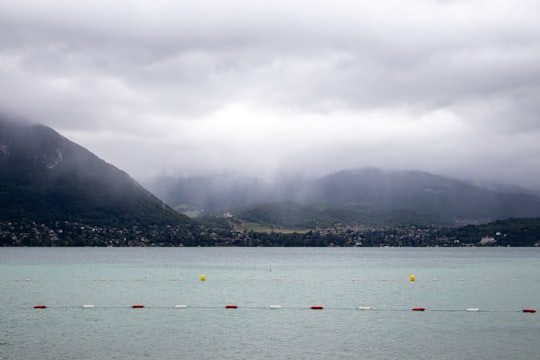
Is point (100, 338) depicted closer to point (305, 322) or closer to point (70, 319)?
point (70, 319)

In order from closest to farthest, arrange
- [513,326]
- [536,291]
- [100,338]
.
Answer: [100,338], [513,326], [536,291]

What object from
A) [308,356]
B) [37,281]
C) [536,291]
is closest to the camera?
[308,356]

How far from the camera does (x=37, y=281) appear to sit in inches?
4021

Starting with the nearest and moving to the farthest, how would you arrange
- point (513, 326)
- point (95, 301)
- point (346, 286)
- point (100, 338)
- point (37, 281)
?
point (100, 338) < point (513, 326) < point (95, 301) < point (346, 286) < point (37, 281)

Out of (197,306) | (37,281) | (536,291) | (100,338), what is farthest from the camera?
(37,281)

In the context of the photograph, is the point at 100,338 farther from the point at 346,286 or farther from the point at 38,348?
the point at 346,286

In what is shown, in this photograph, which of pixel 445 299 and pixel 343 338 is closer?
pixel 343 338

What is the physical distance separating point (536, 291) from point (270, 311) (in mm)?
40559

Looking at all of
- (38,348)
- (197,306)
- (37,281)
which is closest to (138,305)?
(197,306)

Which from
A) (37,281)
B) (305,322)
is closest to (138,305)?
(305,322)

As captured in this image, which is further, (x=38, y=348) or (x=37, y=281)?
(x=37, y=281)

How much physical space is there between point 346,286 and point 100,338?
2084 inches

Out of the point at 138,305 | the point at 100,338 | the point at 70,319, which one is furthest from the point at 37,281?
the point at 100,338

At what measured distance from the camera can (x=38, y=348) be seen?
4159 cm
